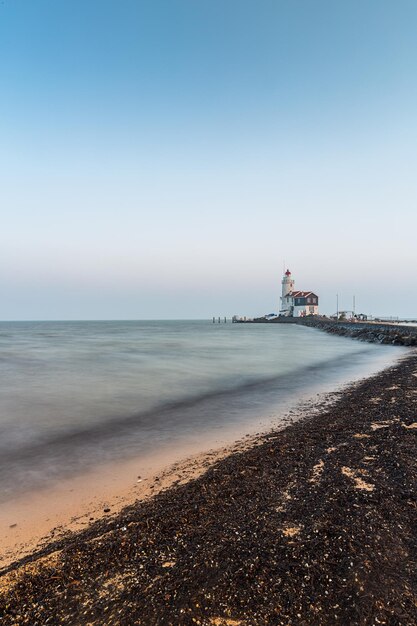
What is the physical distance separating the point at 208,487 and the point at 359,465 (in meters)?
2.70

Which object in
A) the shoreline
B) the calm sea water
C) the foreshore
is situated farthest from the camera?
the calm sea water

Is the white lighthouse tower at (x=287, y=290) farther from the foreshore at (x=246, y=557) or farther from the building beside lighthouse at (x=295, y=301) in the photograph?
the foreshore at (x=246, y=557)

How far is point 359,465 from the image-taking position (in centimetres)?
582

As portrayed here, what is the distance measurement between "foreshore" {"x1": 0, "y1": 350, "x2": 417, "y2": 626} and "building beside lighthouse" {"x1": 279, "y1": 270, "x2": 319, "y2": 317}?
115836mm

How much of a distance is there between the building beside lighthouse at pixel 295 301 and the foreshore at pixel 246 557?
11584 cm

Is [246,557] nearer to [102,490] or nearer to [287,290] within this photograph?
[102,490]

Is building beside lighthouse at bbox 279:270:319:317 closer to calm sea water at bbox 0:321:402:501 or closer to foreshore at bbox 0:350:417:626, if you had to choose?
calm sea water at bbox 0:321:402:501

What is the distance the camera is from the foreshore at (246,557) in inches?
114

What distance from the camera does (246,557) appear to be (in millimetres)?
3492

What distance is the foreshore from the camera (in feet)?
9.50

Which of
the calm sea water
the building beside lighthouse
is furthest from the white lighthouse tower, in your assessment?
the calm sea water

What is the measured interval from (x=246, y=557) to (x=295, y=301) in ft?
405

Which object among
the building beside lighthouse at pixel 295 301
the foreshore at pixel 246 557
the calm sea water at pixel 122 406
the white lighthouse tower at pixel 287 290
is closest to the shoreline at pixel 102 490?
the foreshore at pixel 246 557

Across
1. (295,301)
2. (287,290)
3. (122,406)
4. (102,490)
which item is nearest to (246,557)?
(102,490)
